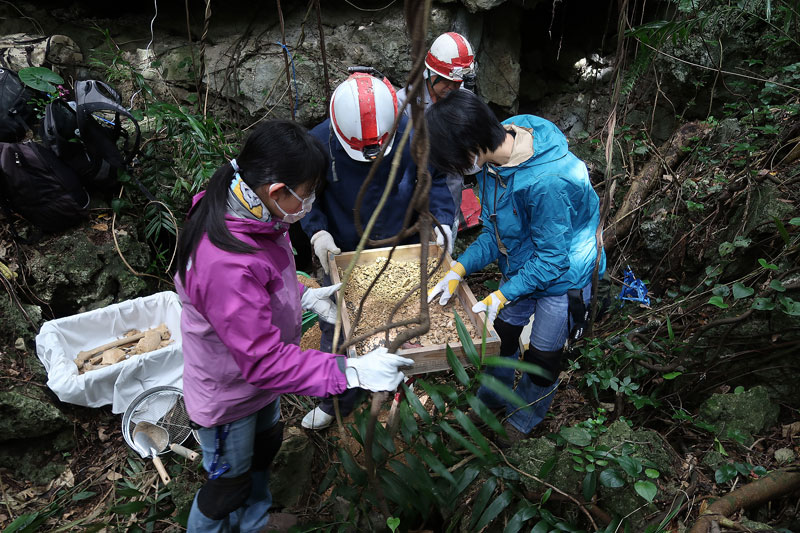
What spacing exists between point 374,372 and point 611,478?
0.88 meters

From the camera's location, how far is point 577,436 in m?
1.81

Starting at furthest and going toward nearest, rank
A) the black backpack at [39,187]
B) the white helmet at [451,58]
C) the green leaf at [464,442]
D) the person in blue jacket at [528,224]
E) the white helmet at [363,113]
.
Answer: the white helmet at [451,58], the black backpack at [39,187], the white helmet at [363,113], the person in blue jacket at [528,224], the green leaf at [464,442]

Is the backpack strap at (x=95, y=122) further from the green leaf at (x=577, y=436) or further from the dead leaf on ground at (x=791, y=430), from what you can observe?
the dead leaf on ground at (x=791, y=430)

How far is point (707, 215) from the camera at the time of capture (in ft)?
11.1

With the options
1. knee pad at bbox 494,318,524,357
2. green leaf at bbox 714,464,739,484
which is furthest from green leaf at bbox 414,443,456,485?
knee pad at bbox 494,318,524,357

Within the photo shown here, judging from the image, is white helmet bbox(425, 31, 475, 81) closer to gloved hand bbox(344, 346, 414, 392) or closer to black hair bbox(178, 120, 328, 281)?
black hair bbox(178, 120, 328, 281)

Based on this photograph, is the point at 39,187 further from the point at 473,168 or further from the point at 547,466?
the point at 547,466

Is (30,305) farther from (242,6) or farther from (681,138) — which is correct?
(681,138)

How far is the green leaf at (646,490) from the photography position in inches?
60.1

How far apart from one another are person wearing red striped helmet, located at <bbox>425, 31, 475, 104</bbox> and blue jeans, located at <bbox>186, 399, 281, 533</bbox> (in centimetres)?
234

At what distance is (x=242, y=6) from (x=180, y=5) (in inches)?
22.5

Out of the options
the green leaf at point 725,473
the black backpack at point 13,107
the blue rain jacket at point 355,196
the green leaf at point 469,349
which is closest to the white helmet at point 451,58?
the blue rain jacket at point 355,196

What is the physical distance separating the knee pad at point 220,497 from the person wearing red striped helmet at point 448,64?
2.59 meters

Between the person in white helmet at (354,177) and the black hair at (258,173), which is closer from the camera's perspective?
the black hair at (258,173)
